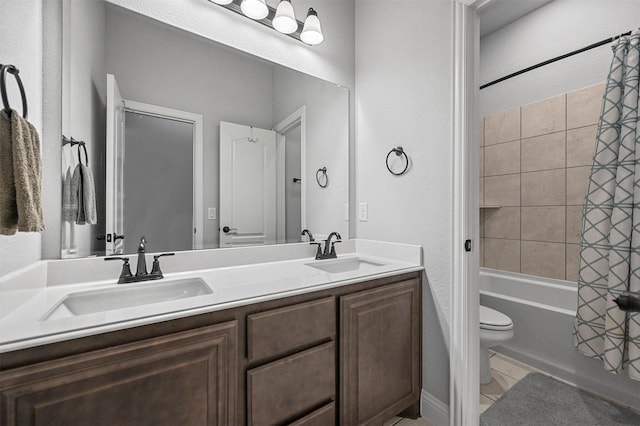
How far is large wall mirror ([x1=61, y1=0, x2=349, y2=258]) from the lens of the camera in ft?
3.98

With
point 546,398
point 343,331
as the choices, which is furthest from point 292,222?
point 546,398

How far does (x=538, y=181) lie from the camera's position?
7.66 ft

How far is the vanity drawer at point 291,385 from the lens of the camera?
0.98 metres

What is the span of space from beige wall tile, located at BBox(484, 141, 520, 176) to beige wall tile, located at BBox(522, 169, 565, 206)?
0.14 m

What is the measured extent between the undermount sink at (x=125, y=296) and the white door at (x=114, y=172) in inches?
9.7

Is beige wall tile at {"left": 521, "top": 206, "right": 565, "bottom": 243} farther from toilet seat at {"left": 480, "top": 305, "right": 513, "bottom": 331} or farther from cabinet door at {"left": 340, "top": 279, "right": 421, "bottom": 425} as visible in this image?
cabinet door at {"left": 340, "top": 279, "right": 421, "bottom": 425}

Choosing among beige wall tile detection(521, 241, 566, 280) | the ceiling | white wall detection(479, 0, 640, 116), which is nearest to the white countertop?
beige wall tile detection(521, 241, 566, 280)

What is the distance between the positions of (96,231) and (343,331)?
113 centimetres

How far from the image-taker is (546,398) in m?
1.71

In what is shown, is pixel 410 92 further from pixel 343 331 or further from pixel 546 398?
pixel 546 398

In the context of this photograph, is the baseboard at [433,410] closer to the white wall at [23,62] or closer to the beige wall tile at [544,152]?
the white wall at [23,62]

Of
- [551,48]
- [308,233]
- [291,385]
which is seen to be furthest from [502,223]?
[291,385]

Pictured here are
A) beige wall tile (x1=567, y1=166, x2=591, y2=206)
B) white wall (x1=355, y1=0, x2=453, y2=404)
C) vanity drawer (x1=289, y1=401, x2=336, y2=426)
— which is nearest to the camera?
vanity drawer (x1=289, y1=401, x2=336, y2=426)

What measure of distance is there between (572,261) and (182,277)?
103 inches
